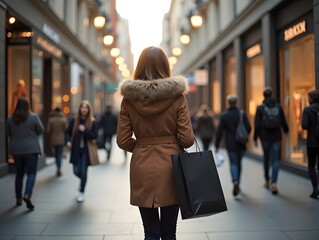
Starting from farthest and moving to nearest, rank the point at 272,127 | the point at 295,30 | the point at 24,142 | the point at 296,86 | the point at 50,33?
the point at 50,33 < the point at 296,86 < the point at 295,30 < the point at 272,127 < the point at 24,142

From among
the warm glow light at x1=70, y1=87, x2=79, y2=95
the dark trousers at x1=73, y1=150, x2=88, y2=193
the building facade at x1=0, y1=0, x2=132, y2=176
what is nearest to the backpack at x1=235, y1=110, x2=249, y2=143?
the dark trousers at x1=73, y1=150, x2=88, y2=193

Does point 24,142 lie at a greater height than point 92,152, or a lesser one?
greater

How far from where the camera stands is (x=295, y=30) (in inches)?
409

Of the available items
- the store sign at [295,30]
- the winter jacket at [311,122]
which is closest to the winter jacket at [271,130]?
the winter jacket at [311,122]

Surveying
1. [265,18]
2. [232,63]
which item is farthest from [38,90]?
[232,63]

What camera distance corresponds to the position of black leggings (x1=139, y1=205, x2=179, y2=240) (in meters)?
3.22

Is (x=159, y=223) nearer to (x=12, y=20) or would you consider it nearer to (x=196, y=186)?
(x=196, y=186)

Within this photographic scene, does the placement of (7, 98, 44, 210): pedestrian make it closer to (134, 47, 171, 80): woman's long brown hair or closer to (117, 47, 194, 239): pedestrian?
(117, 47, 194, 239): pedestrian

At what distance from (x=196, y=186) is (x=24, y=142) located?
430 centimetres

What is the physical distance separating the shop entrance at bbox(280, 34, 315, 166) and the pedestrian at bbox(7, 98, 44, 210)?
6.57 metres

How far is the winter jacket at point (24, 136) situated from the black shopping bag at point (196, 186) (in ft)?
13.6

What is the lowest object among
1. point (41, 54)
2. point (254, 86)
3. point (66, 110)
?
point (66, 110)

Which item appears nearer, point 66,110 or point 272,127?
point 272,127

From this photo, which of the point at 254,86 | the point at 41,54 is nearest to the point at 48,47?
the point at 41,54
